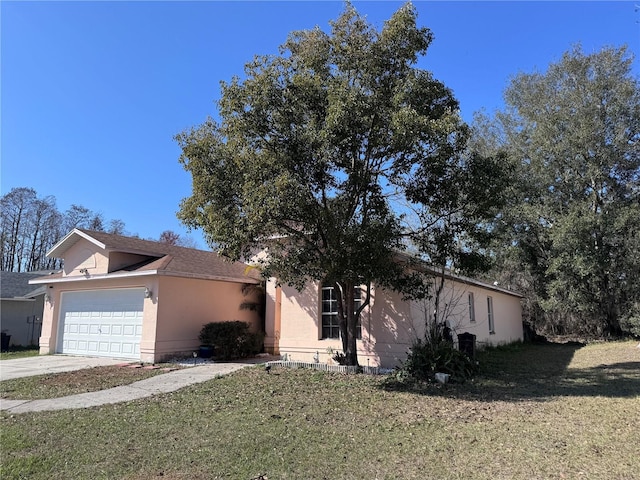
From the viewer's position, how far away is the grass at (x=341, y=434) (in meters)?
4.73

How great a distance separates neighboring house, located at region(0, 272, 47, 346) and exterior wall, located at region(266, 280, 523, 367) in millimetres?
15031

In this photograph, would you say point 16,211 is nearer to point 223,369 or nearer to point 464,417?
point 223,369

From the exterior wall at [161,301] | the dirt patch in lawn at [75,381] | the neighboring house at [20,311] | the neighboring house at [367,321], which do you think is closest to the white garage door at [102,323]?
the exterior wall at [161,301]

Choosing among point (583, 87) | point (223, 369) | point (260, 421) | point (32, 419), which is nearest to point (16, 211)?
point (223, 369)

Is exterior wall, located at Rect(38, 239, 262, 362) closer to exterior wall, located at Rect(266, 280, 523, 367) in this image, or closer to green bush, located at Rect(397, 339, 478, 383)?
exterior wall, located at Rect(266, 280, 523, 367)

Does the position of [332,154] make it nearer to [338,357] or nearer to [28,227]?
[338,357]

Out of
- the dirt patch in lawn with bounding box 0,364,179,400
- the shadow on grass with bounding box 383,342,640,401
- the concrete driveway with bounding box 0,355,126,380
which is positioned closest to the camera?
the shadow on grass with bounding box 383,342,640,401

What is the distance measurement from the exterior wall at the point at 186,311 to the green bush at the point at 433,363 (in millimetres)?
7988

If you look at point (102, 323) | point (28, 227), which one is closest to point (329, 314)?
point (102, 323)

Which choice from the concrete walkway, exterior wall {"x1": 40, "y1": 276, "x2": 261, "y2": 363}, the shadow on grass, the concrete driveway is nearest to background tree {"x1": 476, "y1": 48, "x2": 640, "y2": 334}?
the shadow on grass

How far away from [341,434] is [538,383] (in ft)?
20.5

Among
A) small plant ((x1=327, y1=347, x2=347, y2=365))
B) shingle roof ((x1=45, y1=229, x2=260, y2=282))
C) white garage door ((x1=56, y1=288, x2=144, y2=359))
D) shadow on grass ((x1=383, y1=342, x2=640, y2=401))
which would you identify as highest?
shingle roof ((x1=45, y1=229, x2=260, y2=282))

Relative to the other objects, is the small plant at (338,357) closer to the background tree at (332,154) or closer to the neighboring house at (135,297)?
the background tree at (332,154)

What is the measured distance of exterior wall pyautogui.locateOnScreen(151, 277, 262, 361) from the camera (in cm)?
1430
